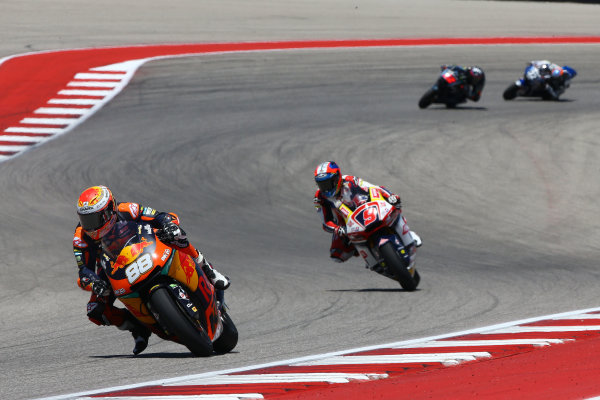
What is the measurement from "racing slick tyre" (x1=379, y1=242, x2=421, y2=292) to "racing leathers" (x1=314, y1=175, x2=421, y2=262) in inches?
12.4

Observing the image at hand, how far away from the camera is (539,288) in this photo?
40.1 ft

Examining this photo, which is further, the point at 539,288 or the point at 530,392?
the point at 539,288

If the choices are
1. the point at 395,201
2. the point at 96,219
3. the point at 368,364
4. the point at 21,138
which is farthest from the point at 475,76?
the point at 368,364

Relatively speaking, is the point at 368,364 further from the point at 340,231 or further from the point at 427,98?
the point at 427,98

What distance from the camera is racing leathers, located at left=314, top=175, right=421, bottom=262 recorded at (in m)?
12.8

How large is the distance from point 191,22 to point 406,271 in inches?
908

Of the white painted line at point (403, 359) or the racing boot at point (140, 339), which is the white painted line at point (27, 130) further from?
the white painted line at point (403, 359)

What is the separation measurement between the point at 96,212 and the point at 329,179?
517cm

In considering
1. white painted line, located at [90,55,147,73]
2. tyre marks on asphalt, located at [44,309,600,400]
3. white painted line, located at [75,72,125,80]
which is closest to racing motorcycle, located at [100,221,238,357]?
tyre marks on asphalt, located at [44,309,600,400]

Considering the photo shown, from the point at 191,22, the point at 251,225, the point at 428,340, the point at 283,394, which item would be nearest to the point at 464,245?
the point at 251,225

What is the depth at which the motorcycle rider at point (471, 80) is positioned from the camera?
82.5ft

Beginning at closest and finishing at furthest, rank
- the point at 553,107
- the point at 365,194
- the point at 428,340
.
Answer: the point at 428,340 < the point at 365,194 < the point at 553,107

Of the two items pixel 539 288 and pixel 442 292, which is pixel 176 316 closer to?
pixel 442 292

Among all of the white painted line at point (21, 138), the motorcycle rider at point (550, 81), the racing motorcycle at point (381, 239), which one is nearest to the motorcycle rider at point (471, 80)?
the motorcycle rider at point (550, 81)
